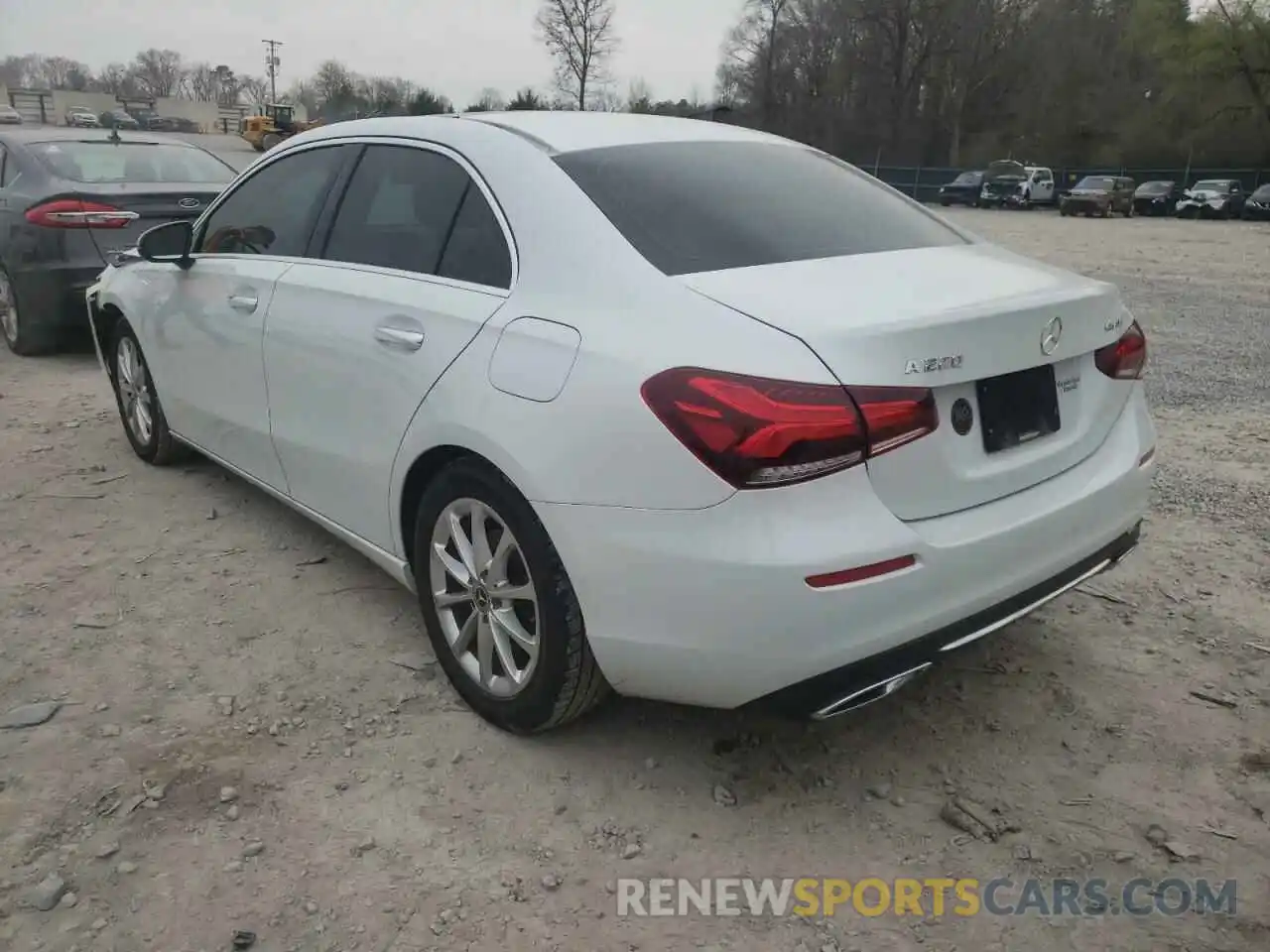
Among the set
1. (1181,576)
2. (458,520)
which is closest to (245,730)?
(458,520)

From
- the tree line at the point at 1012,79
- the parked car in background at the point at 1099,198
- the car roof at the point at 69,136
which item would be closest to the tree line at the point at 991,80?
the tree line at the point at 1012,79

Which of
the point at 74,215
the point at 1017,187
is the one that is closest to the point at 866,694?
the point at 74,215

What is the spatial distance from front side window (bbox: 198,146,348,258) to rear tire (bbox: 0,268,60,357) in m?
3.77

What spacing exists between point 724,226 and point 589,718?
141 cm

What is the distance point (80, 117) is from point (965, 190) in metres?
60.6

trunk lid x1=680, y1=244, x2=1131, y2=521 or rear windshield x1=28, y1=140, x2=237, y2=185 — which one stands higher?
rear windshield x1=28, y1=140, x2=237, y2=185

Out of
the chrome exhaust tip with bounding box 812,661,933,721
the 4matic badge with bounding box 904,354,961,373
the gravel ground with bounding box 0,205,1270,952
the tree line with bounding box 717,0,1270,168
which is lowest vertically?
the gravel ground with bounding box 0,205,1270,952

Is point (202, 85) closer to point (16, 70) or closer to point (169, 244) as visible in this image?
point (16, 70)

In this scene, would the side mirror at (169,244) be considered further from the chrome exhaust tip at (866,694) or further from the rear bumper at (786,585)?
the chrome exhaust tip at (866,694)

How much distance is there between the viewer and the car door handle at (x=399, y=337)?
2.79 metres

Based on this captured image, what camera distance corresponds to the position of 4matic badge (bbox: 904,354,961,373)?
212 centimetres

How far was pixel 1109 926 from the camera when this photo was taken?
2146mm

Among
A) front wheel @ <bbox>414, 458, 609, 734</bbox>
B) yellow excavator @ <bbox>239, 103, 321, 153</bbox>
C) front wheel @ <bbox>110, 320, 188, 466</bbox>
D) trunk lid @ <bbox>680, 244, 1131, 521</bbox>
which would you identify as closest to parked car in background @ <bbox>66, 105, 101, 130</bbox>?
yellow excavator @ <bbox>239, 103, 321, 153</bbox>

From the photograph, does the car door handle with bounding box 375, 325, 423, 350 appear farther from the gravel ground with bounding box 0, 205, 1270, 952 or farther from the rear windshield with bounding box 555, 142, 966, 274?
the gravel ground with bounding box 0, 205, 1270, 952
